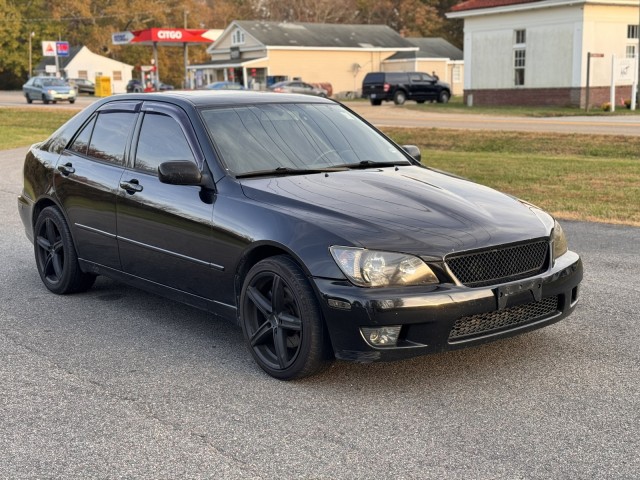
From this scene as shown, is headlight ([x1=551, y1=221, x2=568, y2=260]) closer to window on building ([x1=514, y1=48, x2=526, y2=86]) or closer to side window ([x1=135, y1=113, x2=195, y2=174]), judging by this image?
side window ([x1=135, y1=113, x2=195, y2=174])

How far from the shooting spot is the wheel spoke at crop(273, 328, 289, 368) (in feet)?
16.2

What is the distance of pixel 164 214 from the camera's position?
575cm

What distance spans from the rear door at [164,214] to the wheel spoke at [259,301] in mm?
370

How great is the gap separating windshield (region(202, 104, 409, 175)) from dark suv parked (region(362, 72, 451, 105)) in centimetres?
4268

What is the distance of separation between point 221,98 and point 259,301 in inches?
71.1

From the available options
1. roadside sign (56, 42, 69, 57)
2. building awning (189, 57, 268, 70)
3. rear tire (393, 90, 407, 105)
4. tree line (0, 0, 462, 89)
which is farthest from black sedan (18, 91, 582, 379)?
tree line (0, 0, 462, 89)

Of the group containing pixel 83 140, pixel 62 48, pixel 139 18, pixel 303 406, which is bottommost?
pixel 303 406

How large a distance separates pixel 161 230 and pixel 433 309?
211cm

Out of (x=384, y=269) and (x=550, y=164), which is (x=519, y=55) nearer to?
(x=550, y=164)

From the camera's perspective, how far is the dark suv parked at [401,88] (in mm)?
48469

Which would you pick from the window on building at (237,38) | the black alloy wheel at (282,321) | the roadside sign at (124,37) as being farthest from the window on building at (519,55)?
the black alloy wheel at (282,321)

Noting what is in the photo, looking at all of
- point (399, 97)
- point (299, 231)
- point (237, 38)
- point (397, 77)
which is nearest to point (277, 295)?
point (299, 231)

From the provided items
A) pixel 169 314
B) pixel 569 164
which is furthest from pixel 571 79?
pixel 169 314

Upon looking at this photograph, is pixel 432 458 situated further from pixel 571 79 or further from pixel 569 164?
pixel 571 79
